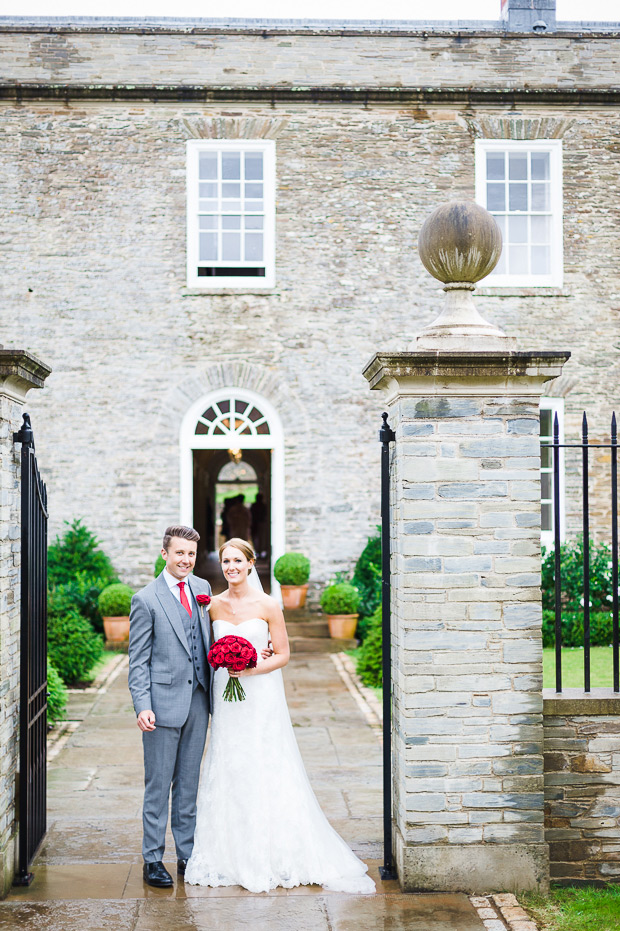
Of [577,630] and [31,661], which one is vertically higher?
[31,661]

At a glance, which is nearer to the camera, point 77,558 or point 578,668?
point 578,668

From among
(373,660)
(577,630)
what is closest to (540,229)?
(577,630)

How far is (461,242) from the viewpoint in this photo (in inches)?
197

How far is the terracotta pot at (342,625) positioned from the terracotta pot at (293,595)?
0.62 m

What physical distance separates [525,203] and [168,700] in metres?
10.8

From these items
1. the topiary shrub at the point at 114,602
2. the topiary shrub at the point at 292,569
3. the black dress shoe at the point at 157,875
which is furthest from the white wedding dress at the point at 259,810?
the topiary shrub at the point at 292,569

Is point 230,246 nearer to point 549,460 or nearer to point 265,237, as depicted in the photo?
point 265,237

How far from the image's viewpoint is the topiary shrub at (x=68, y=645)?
32.4 feet

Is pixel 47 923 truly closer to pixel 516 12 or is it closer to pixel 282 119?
pixel 282 119

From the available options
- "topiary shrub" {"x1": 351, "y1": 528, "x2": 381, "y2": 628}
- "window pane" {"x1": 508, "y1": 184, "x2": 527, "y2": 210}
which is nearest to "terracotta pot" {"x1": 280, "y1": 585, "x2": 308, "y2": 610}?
"topiary shrub" {"x1": 351, "y1": 528, "x2": 381, "y2": 628}

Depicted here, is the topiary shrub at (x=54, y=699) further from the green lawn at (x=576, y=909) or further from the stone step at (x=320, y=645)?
the green lawn at (x=576, y=909)

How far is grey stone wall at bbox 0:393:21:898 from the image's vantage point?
188 inches

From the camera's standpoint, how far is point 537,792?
4.77m

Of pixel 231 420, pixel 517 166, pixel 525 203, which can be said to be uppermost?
pixel 517 166
